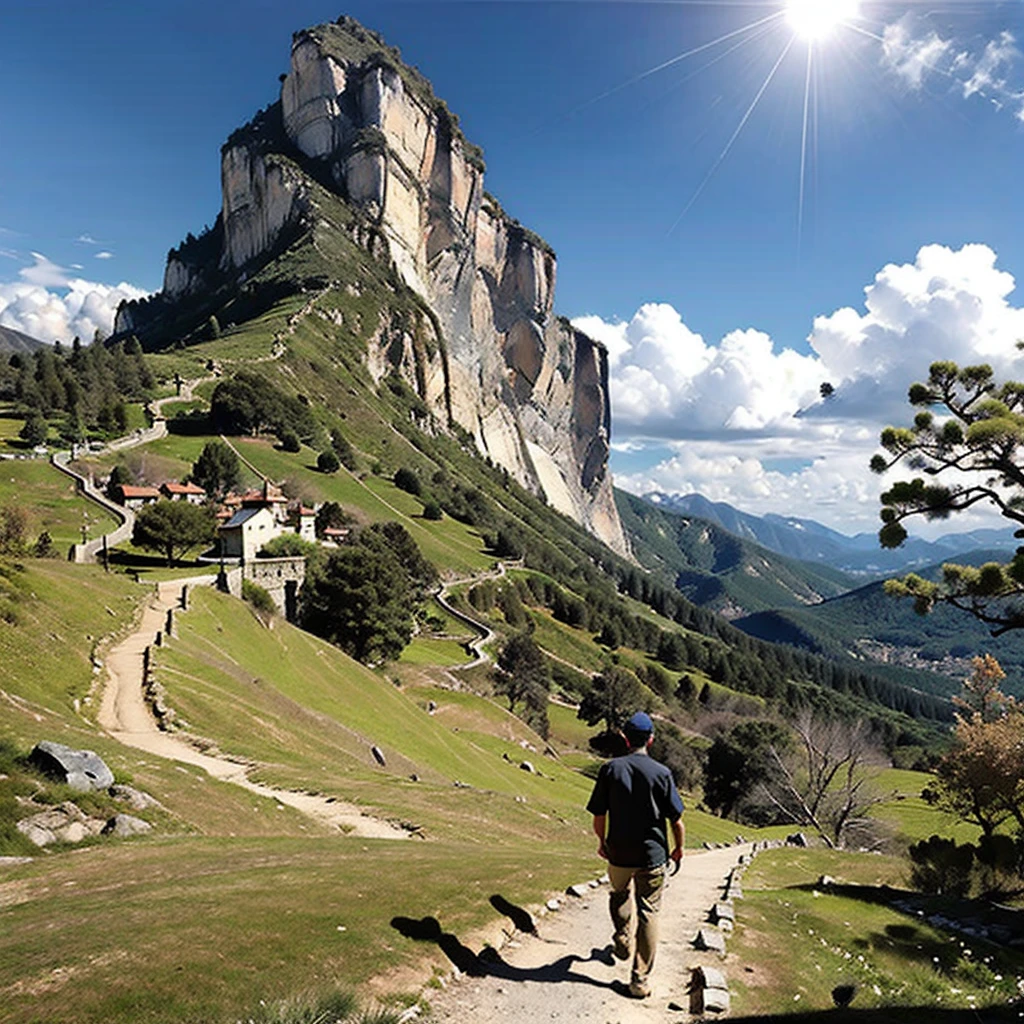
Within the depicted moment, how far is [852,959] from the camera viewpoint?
10.4 metres

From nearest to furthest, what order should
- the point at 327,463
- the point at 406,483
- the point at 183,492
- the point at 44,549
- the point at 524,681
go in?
1. the point at 44,549
2. the point at 524,681
3. the point at 183,492
4. the point at 327,463
5. the point at 406,483

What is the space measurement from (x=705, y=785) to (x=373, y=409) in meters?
140

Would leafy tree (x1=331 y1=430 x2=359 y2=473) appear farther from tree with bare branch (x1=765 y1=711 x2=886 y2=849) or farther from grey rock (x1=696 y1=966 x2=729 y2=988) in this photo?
grey rock (x1=696 y1=966 x2=729 y2=988)

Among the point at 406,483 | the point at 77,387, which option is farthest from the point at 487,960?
the point at 406,483

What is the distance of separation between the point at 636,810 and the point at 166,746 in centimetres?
2147

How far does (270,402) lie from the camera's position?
128125 millimetres

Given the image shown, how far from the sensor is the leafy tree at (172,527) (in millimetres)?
56844

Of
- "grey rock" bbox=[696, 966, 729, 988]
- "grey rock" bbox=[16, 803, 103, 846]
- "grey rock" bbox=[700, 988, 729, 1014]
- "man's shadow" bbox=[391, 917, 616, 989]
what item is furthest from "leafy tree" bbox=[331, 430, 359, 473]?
"grey rock" bbox=[700, 988, 729, 1014]

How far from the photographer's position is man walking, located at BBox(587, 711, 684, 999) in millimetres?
8258

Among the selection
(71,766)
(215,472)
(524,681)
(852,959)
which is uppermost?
(215,472)

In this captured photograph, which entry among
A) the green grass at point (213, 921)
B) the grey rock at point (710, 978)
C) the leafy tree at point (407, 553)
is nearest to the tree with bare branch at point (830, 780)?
the green grass at point (213, 921)

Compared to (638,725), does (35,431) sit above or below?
above

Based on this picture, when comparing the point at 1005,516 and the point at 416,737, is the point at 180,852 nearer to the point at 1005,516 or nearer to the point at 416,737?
the point at 1005,516

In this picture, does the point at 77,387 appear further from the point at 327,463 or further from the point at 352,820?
the point at 352,820
